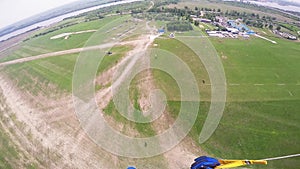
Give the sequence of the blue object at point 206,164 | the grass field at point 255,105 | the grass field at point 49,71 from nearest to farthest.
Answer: the blue object at point 206,164 < the grass field at point 255,105 < the grass field at point 49,71

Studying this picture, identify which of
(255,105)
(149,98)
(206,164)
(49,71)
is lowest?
(255,105)

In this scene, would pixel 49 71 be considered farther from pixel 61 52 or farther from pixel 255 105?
pixel 255 105

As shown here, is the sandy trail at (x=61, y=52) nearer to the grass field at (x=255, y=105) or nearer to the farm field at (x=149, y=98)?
the farm field at (x=149, y=98)

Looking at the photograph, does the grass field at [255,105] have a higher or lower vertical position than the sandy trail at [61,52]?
lower

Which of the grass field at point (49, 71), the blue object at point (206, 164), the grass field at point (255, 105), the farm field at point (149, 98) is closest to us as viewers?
the blue object at point (206, 164)

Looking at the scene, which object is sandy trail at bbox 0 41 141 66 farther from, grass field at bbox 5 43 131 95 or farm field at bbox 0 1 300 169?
grass field at bbox 5 43 131 95

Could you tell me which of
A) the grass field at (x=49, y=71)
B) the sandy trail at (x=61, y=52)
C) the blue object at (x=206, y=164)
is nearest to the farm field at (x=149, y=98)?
the grass field at (x=49, y=71)

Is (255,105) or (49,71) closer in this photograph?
(255,105)

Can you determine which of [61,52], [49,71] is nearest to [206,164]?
[49,71]

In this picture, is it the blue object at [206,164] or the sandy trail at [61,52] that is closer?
the blue object at [206,164]

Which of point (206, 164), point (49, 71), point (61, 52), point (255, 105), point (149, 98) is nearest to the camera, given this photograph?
point (206, 164)

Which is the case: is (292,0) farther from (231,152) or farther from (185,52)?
(231,152)

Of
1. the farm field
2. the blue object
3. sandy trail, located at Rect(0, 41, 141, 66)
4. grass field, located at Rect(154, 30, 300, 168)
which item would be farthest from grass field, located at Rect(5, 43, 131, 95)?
the blue object
